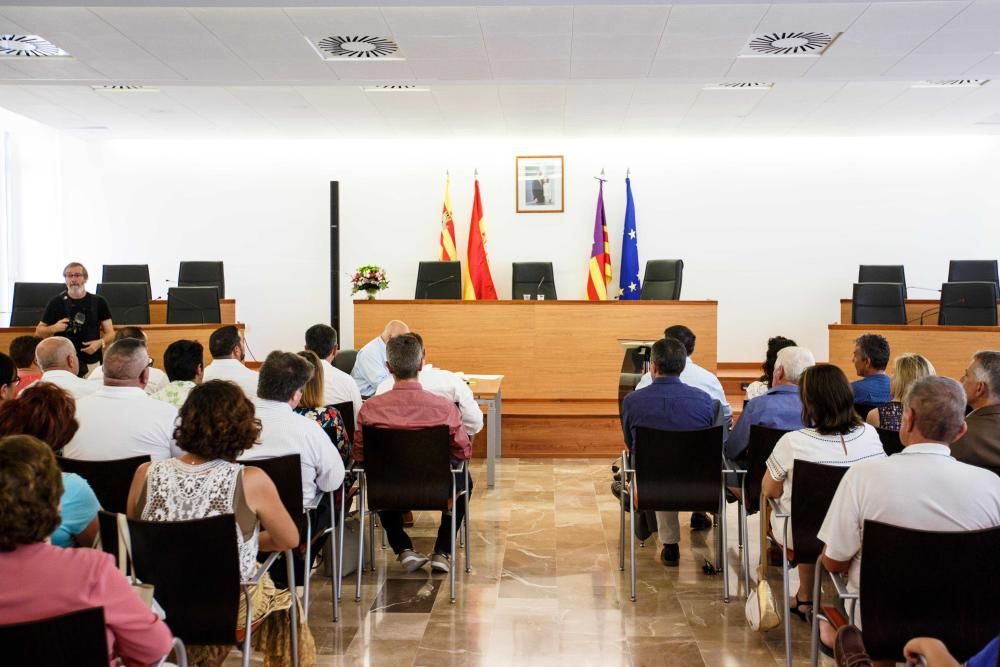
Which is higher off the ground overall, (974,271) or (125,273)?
(974,271)

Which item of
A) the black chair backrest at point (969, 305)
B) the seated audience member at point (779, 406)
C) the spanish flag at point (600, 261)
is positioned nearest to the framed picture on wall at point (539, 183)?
the spanish flag at point (600, 261)

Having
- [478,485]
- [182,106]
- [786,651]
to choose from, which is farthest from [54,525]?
[182,106]

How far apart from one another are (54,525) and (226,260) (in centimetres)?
965

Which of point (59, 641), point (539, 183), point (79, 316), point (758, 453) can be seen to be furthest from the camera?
point (539, 183)

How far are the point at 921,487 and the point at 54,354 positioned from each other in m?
3.73

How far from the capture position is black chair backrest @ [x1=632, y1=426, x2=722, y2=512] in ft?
12.3

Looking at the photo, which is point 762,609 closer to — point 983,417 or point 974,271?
point 983,417

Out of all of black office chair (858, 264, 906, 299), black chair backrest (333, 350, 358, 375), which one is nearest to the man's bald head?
black chair backrest (333, 350, 358, 375)

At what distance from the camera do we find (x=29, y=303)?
764cm

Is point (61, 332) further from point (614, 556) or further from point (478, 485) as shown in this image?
point (614, 556)

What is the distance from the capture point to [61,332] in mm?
6336

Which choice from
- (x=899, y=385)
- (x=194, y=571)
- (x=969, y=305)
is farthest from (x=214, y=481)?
(x=969, y=305)

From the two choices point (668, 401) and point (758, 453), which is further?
point (668, 401)

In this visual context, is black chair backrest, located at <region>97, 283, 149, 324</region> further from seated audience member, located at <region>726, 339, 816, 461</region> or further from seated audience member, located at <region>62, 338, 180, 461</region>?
seated audience member, located at <region>726, 339, 816, 461</region>
